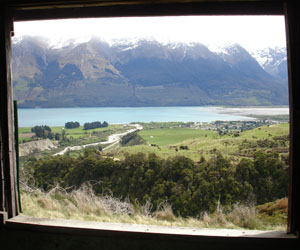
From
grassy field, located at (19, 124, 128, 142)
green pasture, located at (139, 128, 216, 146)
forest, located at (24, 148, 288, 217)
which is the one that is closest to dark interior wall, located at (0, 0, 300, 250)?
forest, located at (24, 148, 288, 217)

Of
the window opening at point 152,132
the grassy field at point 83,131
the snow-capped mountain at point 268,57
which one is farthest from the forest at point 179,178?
the snow-capped mountain at point 268,57

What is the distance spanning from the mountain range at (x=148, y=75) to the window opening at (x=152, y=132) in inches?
4.1

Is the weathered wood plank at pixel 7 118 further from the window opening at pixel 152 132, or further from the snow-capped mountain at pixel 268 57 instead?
the snow-capped mountain at pixel 268 57

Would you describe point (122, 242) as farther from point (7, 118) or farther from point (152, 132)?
point (152, 132)

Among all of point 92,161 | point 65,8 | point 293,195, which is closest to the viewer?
point 293,195

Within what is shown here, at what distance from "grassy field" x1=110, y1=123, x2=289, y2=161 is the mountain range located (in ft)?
26.4

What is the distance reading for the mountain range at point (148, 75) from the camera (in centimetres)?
1723

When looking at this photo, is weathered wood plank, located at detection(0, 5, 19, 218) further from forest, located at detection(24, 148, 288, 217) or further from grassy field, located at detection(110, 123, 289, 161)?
grassy field, located at detection(110, 123, 289, 161)

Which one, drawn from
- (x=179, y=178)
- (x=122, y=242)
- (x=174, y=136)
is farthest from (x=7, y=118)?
(x=174, y=136)

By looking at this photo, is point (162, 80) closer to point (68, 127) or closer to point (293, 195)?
point (68, 127)

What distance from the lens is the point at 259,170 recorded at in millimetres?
6184

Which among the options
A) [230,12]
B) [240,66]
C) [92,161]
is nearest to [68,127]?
[92,161]

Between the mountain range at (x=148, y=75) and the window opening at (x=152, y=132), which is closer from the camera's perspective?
the window opening at (x=152, y=132)

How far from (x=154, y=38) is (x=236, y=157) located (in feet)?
65.7
